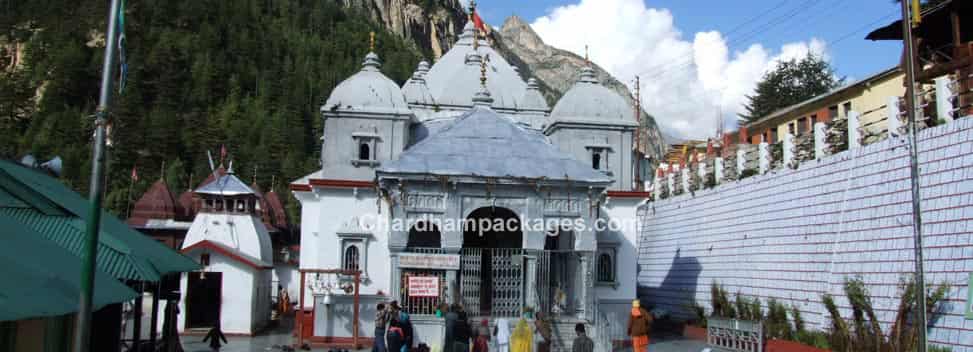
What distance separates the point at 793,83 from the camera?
52.8 metres

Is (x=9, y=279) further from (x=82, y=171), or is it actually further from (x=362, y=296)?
(x=82, y=171)

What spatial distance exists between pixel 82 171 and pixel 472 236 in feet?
163

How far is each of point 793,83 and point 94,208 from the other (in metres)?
51.0

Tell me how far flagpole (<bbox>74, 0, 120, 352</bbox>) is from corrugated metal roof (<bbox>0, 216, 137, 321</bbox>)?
0.25 m

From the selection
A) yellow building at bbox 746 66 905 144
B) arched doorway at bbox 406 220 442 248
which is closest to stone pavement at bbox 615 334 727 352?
arched doorway at bbox 406 220 442 248

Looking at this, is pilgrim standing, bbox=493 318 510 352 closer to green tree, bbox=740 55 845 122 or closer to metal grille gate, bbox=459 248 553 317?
metal grille gate, bbox=459 248 553 317

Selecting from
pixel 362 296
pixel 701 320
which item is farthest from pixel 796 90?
pixel 362 296

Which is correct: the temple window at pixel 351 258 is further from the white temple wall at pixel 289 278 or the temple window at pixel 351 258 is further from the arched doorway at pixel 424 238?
the white temple wall at pixel 289 278

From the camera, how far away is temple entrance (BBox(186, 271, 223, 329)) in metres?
24.8

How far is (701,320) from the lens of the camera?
25.8 m

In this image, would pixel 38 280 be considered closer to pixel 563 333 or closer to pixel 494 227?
pixel 563 333

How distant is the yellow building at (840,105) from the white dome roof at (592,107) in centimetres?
523

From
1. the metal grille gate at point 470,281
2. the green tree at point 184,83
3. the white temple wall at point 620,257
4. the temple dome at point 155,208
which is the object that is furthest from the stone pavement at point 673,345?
the green tree at point 184,83

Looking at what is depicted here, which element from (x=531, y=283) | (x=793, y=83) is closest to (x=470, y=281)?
(x=531, y=283)
